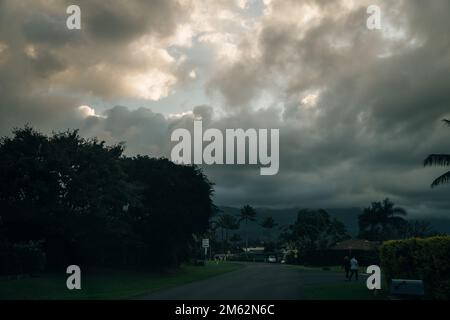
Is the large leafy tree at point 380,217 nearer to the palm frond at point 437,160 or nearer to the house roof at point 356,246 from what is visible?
the house roof at point 356,246

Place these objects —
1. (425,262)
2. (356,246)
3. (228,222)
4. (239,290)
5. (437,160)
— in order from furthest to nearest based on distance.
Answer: (228,222)
(356,246)
(437,160)
(239,290)
(425,262)

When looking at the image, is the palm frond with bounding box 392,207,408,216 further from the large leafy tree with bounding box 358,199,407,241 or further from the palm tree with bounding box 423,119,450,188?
the palm tree with bounding box 423,119,450,188

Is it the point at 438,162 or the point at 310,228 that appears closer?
the point at 438,162

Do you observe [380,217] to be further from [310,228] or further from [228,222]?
[228,222]

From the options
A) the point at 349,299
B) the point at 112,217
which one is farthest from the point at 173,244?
the point at 349,299

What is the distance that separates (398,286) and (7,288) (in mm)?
19286

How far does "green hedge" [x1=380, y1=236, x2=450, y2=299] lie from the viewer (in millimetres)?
18906

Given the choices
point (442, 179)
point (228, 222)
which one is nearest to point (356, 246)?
point (442, 179)

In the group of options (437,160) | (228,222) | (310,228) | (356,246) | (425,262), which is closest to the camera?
(425,262)

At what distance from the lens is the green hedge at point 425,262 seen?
62.0 feet

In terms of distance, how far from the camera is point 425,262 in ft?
68.9

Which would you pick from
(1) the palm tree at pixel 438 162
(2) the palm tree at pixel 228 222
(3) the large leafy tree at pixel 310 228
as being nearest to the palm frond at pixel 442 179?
(1) the palm tree at pixel 438 162

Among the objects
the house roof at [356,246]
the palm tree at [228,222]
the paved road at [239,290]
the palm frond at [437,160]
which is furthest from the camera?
the palm tree at [228,222]
